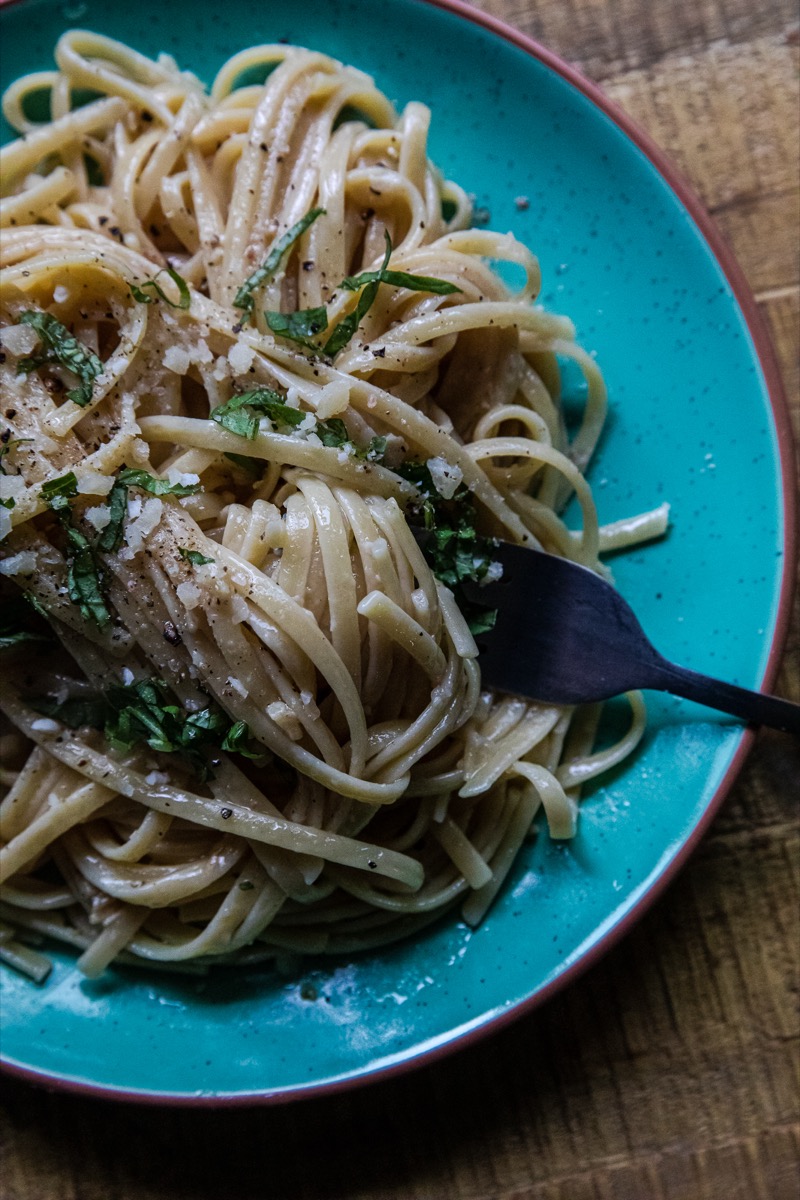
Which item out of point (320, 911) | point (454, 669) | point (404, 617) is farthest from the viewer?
point (320, 911)

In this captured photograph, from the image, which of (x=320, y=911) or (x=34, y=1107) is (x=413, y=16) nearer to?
(x=320, y=911)

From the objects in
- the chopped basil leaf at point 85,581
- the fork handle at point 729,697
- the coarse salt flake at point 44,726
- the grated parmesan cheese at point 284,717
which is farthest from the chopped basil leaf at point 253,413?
the fork handle at point 729,697

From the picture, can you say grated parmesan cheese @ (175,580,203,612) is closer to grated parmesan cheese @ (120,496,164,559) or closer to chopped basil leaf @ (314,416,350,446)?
grated parmesan cheese @ (120,496,164,559)

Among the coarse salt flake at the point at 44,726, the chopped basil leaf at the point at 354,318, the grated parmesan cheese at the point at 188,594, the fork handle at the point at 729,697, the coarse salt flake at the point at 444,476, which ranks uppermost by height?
the chopped basil leaf at the point at 354,318

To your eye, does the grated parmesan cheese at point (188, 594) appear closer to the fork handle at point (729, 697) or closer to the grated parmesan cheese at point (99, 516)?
the grated parmesan cheese at point (99, 516)

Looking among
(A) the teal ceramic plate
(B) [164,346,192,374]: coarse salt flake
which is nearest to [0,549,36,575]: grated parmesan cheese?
(B) [164,346,192,374]: coarse salt flake

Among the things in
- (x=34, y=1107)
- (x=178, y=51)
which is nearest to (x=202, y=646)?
(x=34, y=1107)
